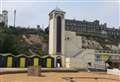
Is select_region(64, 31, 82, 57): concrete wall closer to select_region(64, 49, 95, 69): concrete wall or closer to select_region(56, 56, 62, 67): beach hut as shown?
select_region(64, 49, 95, 69): concrete wall

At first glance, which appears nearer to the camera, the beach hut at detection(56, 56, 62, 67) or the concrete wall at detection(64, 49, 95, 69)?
the concrete wall at detection(64, 49, 95, 69)

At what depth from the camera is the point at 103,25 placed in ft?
461

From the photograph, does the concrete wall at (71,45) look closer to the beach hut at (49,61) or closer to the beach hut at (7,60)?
the beach hut at (49,61)

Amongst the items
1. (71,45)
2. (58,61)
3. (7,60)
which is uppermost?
(71,45)

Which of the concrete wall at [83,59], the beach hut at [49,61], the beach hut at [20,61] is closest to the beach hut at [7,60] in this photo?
the beach hut at [20,61]

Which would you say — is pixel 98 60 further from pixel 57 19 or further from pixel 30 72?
pixel 30 72

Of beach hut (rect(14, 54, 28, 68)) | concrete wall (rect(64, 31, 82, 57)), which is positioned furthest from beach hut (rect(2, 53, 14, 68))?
concrete wall (rect(64, 31, 82, 57))

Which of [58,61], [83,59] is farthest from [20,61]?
[83,59]

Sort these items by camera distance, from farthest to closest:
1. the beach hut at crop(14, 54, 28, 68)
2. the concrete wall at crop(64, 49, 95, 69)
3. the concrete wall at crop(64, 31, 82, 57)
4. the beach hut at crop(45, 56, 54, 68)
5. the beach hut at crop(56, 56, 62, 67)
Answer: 1. the concrete wall at crop(64, 31, 82, 57)
2. the beach hut at crop(56, 56, 62, 67)
3. the beach hut at crop(45, 56, 54, 68)
4. the concrete wall at crop(64, 49, 95, 69)
5. the beach hut at crop(14, 54, 28, 68)

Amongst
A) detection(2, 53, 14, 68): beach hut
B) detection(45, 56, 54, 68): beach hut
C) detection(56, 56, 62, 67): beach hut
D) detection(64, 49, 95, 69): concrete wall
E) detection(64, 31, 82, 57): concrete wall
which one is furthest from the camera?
detection(64, 31, 82, 57): concrete wall

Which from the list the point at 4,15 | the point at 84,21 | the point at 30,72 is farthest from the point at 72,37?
the point at 84,21

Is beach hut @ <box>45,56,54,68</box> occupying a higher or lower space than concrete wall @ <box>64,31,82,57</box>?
lower

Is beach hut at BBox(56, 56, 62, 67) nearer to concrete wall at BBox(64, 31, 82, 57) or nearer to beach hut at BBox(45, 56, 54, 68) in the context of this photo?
beach hut at BBox(45, 56, 54, 68)

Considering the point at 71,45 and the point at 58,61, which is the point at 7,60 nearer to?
the point at 58,61
